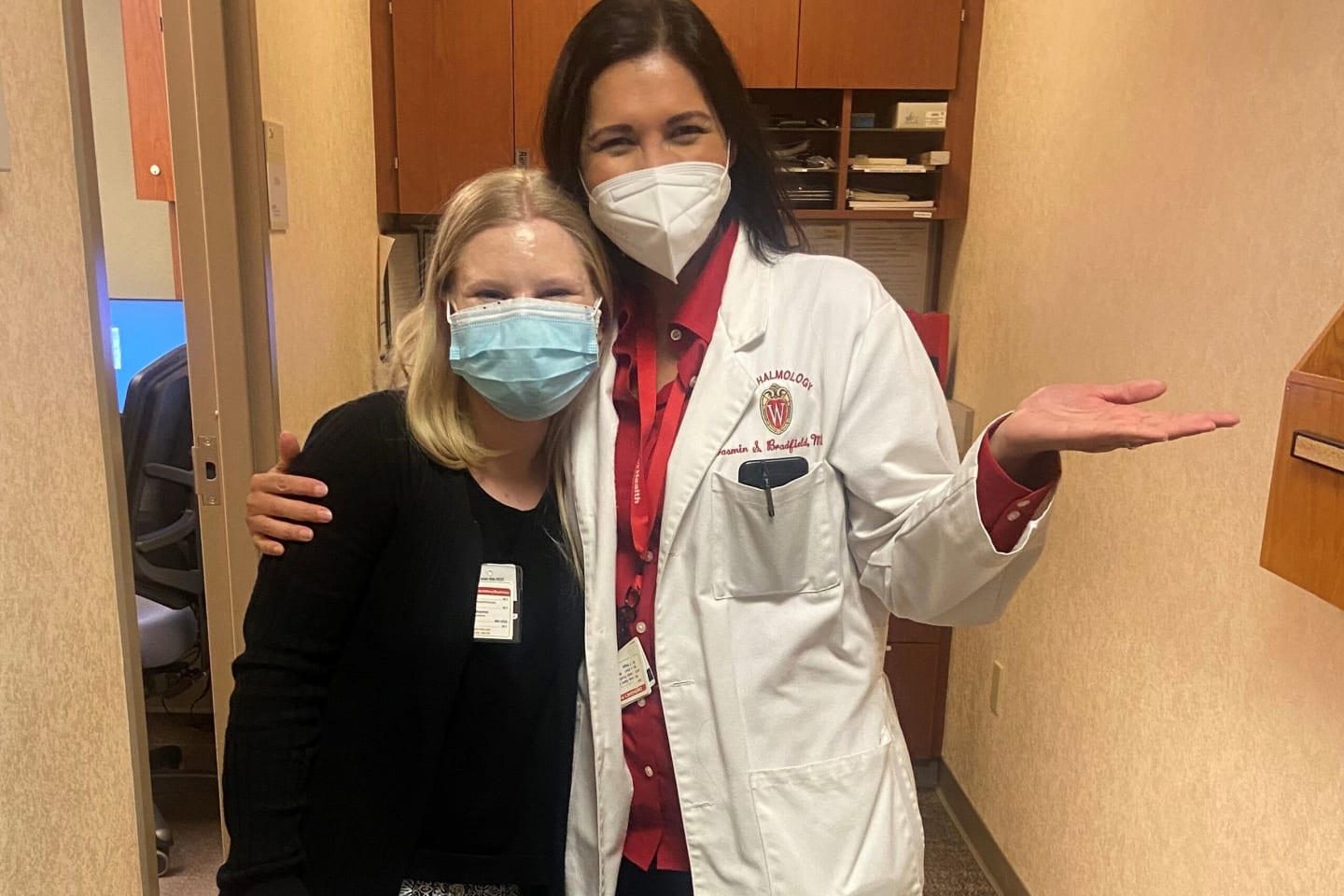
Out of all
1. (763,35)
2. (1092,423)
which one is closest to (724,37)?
(763,35)

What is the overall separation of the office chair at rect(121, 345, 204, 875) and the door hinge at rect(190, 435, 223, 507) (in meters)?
0.54

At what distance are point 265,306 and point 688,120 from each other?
106 cm

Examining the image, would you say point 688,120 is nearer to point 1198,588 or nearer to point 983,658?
point 1198,588

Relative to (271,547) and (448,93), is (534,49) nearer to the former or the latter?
(448,93)

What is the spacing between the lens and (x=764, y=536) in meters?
1.09

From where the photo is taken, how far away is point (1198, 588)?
1554 mm

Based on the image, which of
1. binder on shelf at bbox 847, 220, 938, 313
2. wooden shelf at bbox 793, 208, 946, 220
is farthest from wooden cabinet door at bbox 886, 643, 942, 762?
wooden shelf at bbox 793, 208, 946, 220

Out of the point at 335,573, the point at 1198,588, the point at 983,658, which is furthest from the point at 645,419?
the point at 983,658

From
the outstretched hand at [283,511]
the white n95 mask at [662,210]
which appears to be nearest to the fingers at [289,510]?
the outstretched hand at [283,511]

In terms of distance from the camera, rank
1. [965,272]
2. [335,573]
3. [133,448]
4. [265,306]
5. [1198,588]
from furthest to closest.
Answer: [965,272] < [133,448] < [265,306] < [1198,588] < [335,573]

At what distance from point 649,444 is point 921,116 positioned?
1.90 m

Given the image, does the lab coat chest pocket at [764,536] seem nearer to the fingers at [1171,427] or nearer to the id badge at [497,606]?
the id badge at [497,606]

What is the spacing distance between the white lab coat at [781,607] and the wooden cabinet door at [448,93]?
1.82 metres

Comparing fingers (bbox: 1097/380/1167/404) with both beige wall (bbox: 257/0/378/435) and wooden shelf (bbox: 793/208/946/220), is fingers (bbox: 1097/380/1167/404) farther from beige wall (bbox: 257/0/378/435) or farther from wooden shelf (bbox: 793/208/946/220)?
wooden shelf (bbox: 793/208/946/220)
